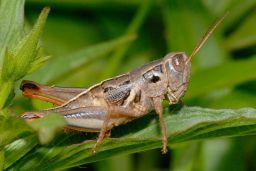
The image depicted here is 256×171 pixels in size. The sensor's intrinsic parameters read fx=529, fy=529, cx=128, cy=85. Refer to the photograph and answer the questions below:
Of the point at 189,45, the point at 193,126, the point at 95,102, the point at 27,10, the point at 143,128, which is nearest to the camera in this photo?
the point at 193,126

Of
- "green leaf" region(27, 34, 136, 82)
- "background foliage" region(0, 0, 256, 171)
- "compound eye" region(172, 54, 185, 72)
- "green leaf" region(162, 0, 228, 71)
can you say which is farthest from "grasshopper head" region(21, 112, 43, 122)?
"green leaf" region(162, 0, 228, 71)

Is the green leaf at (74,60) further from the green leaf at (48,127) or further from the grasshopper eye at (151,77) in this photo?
the green leaf at (48,127)

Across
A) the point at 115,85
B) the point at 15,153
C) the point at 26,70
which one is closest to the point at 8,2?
the point at 26,70

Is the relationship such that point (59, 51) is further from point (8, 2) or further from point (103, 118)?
point (8, 2)

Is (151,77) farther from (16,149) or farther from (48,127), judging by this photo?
(48,127)

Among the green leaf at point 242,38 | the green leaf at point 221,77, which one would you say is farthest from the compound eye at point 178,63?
the green leaf at point 242,38
